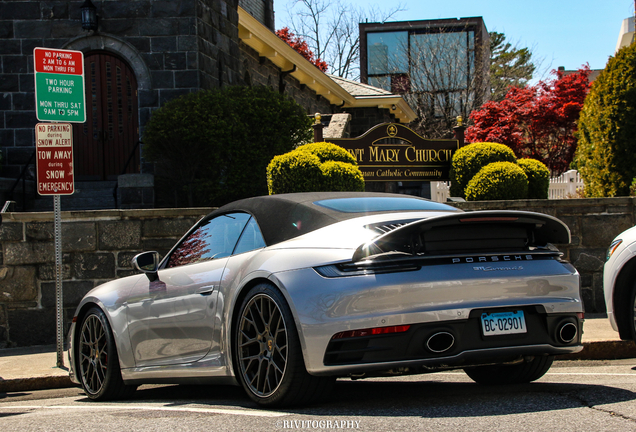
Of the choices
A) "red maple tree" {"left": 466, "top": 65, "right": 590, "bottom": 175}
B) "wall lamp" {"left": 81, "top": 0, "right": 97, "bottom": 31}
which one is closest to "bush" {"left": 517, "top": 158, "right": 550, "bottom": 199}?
"wall lamp" {"left": 81, "top": 0, "right": 97, "bottom": 31}

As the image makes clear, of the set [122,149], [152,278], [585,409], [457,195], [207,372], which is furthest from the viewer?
[122,149]

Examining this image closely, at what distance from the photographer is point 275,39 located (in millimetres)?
19422

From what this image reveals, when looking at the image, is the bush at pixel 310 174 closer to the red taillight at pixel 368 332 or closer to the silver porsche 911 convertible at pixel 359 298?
the silver porsche 911 convertible at pixel 359 298

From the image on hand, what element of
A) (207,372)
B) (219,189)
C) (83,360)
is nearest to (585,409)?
(207,372)

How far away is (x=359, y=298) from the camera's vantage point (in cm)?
398

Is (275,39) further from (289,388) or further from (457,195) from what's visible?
(289,388)

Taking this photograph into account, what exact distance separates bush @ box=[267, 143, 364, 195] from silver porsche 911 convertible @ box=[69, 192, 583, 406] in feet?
14.5

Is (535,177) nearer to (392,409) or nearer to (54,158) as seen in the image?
(54,158)

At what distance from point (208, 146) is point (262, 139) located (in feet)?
2.98

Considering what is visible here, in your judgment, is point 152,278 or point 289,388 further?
point 152,278

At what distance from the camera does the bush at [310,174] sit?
32.0 feet

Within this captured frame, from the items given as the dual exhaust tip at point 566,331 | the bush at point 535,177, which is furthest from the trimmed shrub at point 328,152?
the dual exhaust tip at point 566,331

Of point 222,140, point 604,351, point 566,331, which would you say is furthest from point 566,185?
point 566,331

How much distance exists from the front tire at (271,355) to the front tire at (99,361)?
1593 millimetres
